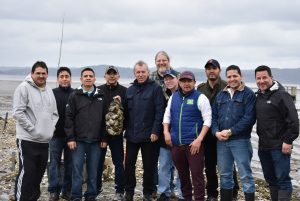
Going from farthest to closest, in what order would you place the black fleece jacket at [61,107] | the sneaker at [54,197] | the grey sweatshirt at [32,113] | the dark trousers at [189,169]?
the sneaker at [54,197]
the black fleece jacket at [61,107]
the dark trousers at [189,169]
the grey sweatshirt at [32,113]

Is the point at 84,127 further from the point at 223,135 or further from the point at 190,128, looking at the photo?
the point at 223,135

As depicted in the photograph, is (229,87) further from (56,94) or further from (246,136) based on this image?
(56,94)

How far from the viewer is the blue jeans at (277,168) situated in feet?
24.1

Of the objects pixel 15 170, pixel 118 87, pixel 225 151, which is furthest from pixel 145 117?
pixel 15 170

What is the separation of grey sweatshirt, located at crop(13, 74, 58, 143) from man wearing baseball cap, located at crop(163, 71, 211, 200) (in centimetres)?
220

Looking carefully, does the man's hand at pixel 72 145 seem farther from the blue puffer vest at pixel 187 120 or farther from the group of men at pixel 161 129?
the blue puffer vest at pixel 187 120

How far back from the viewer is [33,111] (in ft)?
23.7

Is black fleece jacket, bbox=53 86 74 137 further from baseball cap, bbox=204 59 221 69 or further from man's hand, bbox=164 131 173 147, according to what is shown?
baseball cap, bbox=204 59 221 69

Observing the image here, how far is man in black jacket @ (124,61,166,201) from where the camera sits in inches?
324

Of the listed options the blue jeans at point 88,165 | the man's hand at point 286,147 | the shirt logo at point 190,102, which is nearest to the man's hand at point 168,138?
the shirt logo at point 190,102

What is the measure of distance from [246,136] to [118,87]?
2793mm

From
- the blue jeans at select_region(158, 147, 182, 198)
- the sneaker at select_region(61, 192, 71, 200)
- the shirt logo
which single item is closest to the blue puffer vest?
the shirt logo

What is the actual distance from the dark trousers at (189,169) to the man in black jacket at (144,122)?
662 mm

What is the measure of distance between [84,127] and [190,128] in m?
2.05
